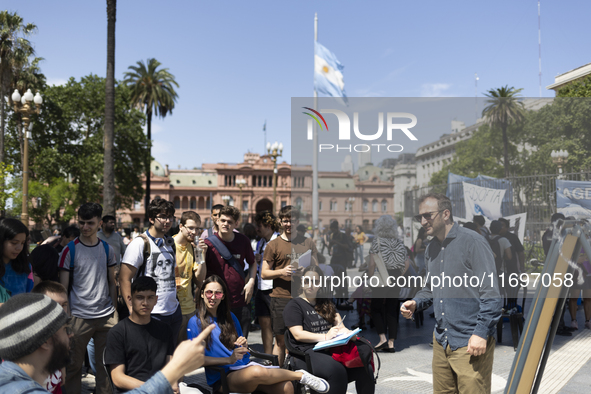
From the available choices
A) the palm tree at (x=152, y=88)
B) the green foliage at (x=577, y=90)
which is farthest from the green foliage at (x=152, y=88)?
the green foliage at (x=577, y=90)

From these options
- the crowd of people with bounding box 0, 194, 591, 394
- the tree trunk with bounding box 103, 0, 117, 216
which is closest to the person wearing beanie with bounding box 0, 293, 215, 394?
the crowd of people with bounding box 0, 194, 591, 394

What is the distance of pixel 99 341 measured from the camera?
4125mm

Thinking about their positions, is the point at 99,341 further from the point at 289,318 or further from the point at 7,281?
the point at 289,318

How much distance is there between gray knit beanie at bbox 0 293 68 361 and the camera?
1.60 metres

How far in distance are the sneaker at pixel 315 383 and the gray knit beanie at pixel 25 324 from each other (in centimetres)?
251

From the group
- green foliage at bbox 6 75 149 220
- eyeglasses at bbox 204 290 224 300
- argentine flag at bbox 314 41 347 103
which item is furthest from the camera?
green foliage at bbox 6 75 149 220

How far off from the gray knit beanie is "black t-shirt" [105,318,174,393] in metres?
1.79

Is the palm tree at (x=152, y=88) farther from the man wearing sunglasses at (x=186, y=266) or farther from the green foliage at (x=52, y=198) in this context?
the man wearing sunglasses at (x=186, y=266)

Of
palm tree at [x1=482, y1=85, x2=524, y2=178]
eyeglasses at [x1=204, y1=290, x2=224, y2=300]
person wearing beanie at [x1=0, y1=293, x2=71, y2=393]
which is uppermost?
palm tree at [x1=482, y1=85, x2=524, y2=178]

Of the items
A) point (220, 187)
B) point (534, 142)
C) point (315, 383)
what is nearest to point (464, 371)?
point (315, 383)

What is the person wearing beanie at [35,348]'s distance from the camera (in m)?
1.58

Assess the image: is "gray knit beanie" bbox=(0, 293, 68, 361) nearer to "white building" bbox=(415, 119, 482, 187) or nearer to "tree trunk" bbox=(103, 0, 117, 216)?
"white building" bbox=(415, 119, 482, 187)

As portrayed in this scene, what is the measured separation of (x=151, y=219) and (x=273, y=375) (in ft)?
6.04

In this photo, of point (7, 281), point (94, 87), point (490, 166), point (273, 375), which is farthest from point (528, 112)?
point (94, 87)
